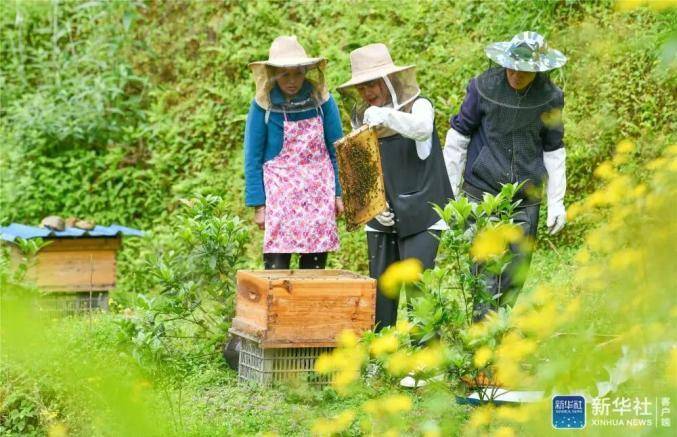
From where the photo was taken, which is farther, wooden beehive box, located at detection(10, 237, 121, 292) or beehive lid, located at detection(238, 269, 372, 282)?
wooden beehive box, located at detection(10, 237, 121, 292)

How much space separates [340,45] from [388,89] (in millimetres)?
4272

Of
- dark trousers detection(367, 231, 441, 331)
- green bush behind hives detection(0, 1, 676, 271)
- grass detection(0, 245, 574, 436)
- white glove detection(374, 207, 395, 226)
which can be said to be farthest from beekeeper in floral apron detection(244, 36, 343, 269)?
green bush behind hives detection(0, 1, 676, 271)

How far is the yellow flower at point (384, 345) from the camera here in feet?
10.7

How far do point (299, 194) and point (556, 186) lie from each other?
4.61ft

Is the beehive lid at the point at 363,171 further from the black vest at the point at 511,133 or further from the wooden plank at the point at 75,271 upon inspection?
the wooden plank at the point at 75,271

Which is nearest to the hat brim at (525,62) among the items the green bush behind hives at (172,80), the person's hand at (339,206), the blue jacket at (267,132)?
the blue jacket at (267,132)

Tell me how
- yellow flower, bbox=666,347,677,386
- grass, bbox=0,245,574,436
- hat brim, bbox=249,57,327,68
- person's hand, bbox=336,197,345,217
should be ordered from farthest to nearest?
person's hand, bbox=336,197,345,217, hat brim, bbox=249,57,327,68, grass, bbox=0,245,574,436, yellow flower, bbox=666,347,677,386

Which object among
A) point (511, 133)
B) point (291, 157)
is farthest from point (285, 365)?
point (511, 133)

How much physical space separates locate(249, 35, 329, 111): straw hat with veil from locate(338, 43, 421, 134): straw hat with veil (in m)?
0.34

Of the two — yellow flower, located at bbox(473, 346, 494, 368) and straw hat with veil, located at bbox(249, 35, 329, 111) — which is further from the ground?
straw hat with veil, located at bbox(249, 35, 329, 111)

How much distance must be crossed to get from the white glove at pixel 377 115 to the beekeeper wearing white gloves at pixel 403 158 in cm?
8

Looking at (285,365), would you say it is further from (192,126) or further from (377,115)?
(192,126)

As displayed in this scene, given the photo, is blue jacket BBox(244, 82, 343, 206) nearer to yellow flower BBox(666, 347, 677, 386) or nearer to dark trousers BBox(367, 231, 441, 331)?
dark trousers BBox(367, 231, 441, 331)

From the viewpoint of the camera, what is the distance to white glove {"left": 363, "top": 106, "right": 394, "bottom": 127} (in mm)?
5230
